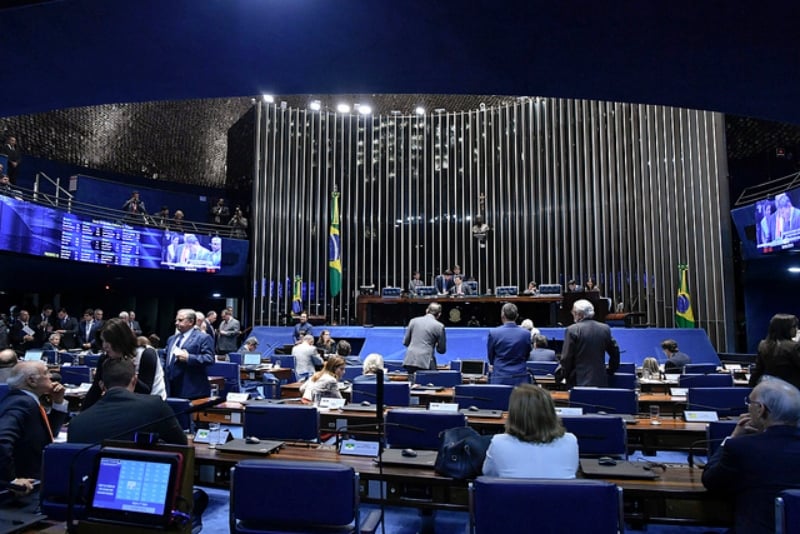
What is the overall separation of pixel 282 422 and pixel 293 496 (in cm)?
153

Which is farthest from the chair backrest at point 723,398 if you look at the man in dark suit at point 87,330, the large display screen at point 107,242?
the large display screen at point 107,242

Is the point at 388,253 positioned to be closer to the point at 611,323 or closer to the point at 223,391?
the point at 611,323

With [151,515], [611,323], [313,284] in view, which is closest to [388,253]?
[313,284]

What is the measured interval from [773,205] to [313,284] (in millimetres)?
12794

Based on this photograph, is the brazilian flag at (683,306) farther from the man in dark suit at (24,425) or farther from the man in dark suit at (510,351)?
the man in dark suit at (24,425)

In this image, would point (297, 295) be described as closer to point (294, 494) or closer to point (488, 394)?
point (488, 394)


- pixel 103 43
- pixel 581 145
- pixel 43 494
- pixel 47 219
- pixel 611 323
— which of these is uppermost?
pixel 581 145

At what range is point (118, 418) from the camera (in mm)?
2602

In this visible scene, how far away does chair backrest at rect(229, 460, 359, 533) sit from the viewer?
6.99ft

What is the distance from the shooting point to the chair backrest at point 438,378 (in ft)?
18.6

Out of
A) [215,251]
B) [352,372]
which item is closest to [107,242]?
[215,251]

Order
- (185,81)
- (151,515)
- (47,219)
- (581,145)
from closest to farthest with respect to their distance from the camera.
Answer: (151,515) < (185,81) < (47,219) < (581,145)

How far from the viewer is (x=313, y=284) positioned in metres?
18.0

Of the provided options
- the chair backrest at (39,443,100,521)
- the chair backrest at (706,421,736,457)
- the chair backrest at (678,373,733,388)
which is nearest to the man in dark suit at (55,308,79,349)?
the chair backrest at (39,443,100,521)
